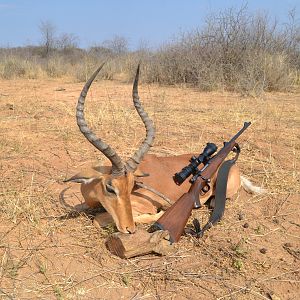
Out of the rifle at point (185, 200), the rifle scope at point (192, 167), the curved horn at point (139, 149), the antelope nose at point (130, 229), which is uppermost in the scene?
the curved horn at point (139, 149)

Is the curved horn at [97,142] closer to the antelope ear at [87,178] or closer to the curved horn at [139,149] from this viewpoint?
the curved horn at [139,149]

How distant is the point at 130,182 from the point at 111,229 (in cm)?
54

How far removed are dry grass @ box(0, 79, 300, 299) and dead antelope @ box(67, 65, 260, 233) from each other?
299 mm

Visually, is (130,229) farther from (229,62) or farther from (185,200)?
(229,62)

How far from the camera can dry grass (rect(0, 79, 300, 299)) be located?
11.5 ft

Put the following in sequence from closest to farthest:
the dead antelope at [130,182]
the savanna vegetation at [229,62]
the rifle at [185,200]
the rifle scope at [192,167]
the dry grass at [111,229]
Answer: the dry grass at [111,229] < the rifle at [185,200] < the dead antelope at [130,182] < the rifle scope at [192,167] < the savanna vegetation at [229,62]

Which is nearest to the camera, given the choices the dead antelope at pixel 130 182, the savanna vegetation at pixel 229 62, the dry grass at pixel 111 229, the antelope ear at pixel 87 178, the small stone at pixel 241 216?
the dry grass at pixel 111 229

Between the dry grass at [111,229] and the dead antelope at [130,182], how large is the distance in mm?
299

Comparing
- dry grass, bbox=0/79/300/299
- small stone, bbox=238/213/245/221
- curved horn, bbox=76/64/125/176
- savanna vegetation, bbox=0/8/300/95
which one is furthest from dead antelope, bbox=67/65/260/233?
savanna vegetation, bbox=0/8/300/95

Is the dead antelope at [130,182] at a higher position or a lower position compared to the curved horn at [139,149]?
lower

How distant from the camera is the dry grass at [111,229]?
351 centimetres

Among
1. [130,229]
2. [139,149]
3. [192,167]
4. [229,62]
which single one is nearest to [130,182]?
[139,149]

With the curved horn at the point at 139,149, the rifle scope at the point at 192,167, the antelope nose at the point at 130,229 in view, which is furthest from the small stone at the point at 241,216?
the antelope nose at the point at 130,229

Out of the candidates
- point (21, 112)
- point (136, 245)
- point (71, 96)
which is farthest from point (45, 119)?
point (136, 245)
